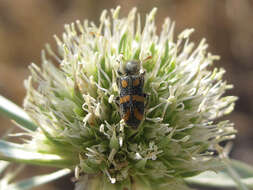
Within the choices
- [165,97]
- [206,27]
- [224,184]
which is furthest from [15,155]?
[206,27]

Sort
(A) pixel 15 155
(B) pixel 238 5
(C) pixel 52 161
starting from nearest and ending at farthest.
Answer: (A) pixel 15 155 < (C) pixel 52 161 < (B) pixel 238 5

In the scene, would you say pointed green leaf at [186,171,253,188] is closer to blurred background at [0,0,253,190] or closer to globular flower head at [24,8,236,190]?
globular flower head at [24,8,236,190]

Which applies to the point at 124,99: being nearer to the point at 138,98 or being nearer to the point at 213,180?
the point at 138,98

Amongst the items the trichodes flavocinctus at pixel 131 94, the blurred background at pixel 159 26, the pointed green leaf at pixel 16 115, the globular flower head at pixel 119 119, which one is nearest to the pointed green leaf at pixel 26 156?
the globular flower head at pixel 119 119

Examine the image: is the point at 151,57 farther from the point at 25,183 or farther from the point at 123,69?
the point at 25,183

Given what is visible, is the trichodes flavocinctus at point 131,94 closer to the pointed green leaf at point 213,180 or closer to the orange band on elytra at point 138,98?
the orange band on elytra at point 138,98

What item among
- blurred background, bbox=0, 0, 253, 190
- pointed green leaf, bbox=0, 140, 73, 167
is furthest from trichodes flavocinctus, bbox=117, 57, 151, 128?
blurred background, bbox=0, 0, 253, 190
